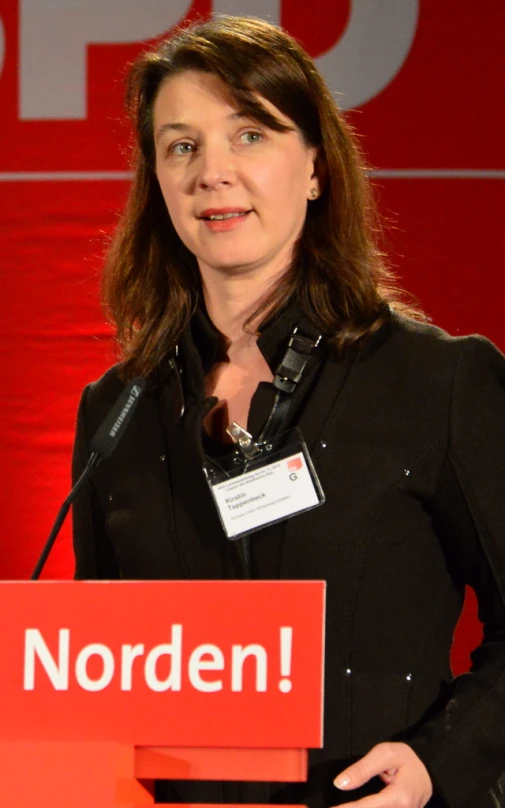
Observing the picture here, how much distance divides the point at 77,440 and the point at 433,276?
35.0 inches

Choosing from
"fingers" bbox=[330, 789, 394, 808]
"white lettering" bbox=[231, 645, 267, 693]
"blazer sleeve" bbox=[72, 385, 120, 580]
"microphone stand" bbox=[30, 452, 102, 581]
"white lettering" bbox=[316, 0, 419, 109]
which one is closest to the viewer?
"white lettering" bbox=[231, 645, 267, 693]

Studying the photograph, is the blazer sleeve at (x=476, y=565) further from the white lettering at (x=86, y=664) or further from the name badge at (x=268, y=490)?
the white lettering at (x=86, y=664)

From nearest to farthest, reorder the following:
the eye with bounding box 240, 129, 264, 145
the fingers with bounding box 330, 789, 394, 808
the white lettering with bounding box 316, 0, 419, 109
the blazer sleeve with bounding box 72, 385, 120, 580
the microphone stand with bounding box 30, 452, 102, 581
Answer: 1. the fingers with bounding box 330, 789, 394, 808
2. the microphone stand with bounding box 30, 452, 102, 581
3. the eye with bounding box 240, 129, 264, 145
4. the blazer sleeve with bounding box 72, 385, 120, 580
5. the white lettering with bounding box 316, 0, 419, 109

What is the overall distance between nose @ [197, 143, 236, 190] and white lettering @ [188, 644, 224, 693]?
633 millimetres

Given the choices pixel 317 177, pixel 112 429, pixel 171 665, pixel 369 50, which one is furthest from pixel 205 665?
pixel 369 50

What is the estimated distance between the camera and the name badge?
3.88ft

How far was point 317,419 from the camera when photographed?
1.23 metres

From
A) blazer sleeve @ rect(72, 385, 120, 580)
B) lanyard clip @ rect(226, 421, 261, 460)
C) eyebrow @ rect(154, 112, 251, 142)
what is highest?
eyebrow @ rect(154, 112, 251, 142)

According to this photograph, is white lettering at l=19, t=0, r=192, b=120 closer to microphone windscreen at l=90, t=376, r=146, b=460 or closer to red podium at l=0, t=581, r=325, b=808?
microphone windscreen at l=90, t=376, r=146, b=460

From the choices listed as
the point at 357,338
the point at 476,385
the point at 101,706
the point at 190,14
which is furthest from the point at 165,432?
the point at 190,14

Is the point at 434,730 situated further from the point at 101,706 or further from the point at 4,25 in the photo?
the point at 4,25

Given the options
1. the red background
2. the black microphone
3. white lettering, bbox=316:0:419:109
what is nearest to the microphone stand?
the black microphone

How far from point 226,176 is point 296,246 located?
0.51 ft

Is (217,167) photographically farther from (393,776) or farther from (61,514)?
(393,776)
